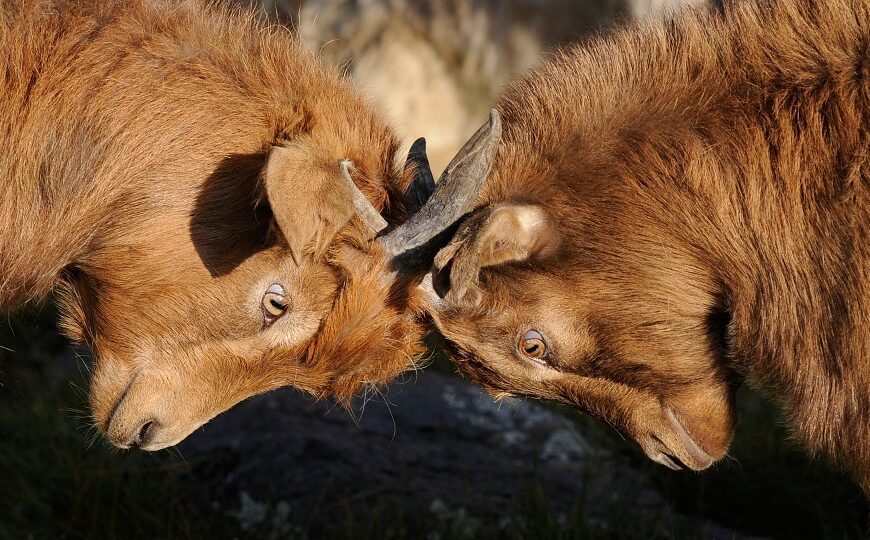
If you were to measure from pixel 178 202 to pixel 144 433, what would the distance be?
94 centimetres

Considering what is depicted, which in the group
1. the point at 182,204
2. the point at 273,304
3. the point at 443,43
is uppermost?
the point at 182,204

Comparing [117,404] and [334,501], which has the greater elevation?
[117,404]

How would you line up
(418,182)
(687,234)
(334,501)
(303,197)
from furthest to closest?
(334,501) < (418,182) < (687,234) < (303,197)

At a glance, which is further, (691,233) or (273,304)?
(273,304)

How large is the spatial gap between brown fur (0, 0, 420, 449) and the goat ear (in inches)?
0.5

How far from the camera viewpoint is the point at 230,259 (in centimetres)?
417

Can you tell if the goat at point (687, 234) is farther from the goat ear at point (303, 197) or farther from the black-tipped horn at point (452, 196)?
the goat ear at point (303, 197)

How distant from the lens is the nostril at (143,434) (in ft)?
14.4

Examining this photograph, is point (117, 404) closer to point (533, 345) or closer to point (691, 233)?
point (533, 345)

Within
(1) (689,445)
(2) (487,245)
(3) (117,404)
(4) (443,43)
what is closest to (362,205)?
(2) (487,245)

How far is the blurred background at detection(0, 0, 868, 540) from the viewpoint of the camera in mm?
5414

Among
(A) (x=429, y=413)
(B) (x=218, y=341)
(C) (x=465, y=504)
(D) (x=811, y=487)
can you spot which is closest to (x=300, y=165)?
(B) (x=218, y=341)

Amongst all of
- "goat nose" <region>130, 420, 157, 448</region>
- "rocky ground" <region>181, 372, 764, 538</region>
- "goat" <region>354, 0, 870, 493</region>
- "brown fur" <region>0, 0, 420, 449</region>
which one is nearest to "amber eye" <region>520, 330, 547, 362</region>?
"goat" <region>354, 0, 870, 493</region>

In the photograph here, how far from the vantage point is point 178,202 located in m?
4.10
